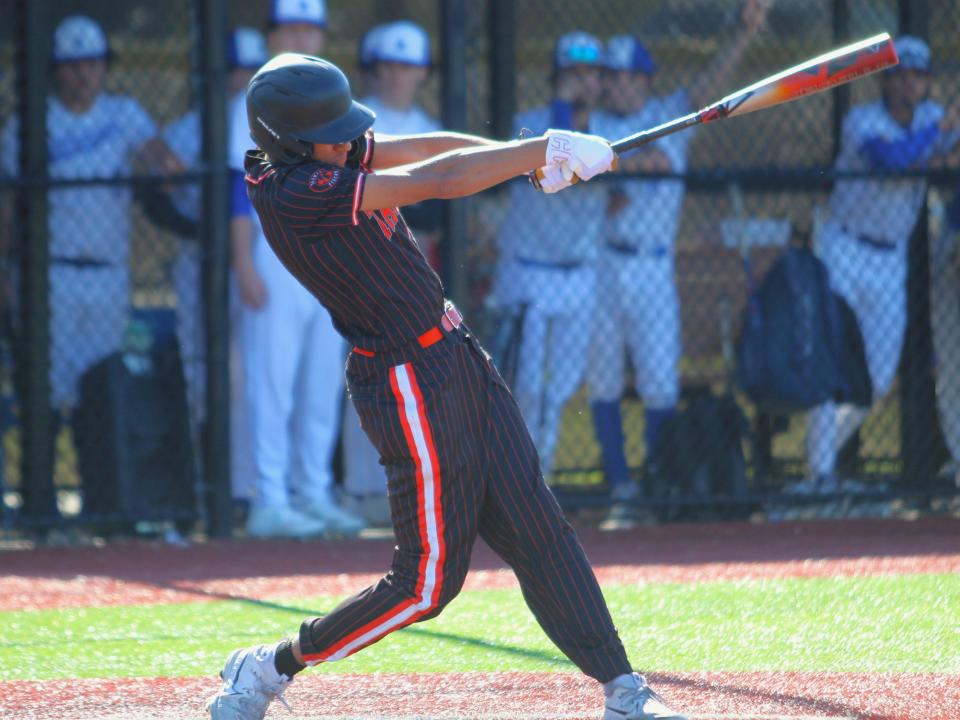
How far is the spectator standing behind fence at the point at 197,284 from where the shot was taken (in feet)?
20.4

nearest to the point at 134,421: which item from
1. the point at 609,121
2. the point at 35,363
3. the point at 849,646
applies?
the point at 35,363

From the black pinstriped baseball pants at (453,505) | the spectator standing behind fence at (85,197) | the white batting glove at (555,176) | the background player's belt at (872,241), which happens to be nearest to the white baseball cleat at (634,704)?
the black pinstriped baseball pants at (453,505)

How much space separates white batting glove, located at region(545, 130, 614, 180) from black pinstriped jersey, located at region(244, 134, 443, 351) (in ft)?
1.31

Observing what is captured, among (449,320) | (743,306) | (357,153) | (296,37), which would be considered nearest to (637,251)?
(743,306)

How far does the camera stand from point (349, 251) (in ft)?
10.0

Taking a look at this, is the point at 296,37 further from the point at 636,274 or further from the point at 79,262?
the point at 636,274

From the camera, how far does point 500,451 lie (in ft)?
10.4

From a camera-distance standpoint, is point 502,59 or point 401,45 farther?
point 502,59

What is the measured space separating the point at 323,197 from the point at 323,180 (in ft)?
0.13

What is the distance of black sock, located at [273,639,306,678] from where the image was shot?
128 inches

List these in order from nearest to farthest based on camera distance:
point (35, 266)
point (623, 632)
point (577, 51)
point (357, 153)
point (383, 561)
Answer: point (357, 153)
point (623, 632)
point (383, 561)
point (35, 266)
point (577, 51)

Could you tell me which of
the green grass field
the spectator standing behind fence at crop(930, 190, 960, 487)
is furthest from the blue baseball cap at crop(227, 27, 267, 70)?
the spectator standing behind fence at crop(930, 190, 960, 487)

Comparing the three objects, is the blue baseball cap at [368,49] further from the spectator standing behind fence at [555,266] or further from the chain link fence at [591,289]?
the spectator standing behind fence at [555,266]

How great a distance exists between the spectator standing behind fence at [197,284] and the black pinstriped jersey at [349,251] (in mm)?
3121
